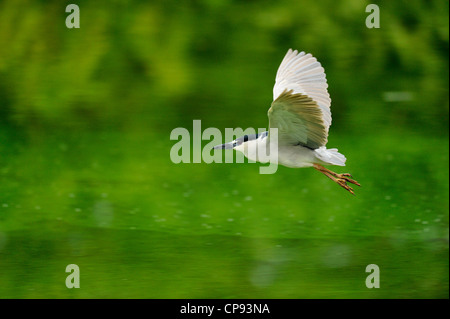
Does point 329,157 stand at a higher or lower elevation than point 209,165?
lower

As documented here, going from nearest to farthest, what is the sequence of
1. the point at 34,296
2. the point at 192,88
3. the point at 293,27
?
the point at 34,296 < the point at 192,88 < the point at 293,27

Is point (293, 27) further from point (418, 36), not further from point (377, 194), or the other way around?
point (377, 194)

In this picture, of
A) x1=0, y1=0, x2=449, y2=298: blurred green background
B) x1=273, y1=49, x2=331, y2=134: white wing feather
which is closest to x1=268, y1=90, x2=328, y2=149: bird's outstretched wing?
x1=273, y1=49, x2=331, y2=134: white wing feather

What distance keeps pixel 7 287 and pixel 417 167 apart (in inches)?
101

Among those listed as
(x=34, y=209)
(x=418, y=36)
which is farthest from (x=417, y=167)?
(x=34, y=209)

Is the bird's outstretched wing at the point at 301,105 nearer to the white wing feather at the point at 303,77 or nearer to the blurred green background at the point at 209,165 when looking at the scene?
the white wing feather at the point at 303,77

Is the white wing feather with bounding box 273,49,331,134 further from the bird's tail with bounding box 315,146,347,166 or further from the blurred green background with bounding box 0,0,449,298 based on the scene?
the blurred green background with bounding box 0,0,449,298

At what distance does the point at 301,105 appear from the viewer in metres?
2.33

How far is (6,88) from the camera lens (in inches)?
218

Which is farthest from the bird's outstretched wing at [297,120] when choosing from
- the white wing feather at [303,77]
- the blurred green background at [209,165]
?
the blurred green background at [209,165]

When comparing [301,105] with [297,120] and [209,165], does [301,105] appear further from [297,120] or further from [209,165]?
[209,165]

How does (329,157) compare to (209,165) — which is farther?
(209,165)

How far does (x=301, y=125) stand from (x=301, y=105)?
0.30 ft

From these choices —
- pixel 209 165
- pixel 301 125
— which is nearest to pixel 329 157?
pixel 301 125
